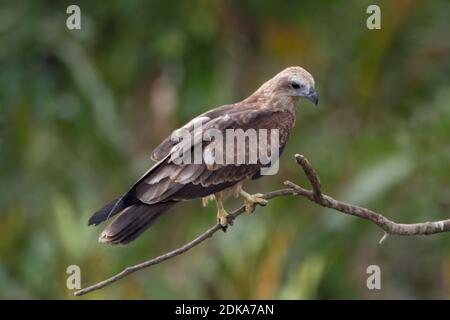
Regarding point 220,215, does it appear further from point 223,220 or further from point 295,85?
point 295,85

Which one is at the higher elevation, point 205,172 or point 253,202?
point 205,172

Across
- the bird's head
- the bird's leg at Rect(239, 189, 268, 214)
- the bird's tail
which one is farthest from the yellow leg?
the bird's head

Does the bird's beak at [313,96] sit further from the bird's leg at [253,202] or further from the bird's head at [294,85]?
the bird's leg at [253,202]

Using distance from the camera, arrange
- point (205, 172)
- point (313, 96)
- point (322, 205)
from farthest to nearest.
A: point (313, 96)
point (205, 172)
point (322, 205)

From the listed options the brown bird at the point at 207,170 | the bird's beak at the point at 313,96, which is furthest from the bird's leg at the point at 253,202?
the bird's beak at the point at 313,96

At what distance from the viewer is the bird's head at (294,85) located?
7319 millimetres

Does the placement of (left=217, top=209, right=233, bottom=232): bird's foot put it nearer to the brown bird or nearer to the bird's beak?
the brown bird

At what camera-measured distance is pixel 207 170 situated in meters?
7.03

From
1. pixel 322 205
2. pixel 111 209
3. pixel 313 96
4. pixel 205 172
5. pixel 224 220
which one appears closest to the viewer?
pixel 322 205

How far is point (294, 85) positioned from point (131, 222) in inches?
50.0

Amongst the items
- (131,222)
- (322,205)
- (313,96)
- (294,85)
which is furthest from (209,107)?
(322,205)
